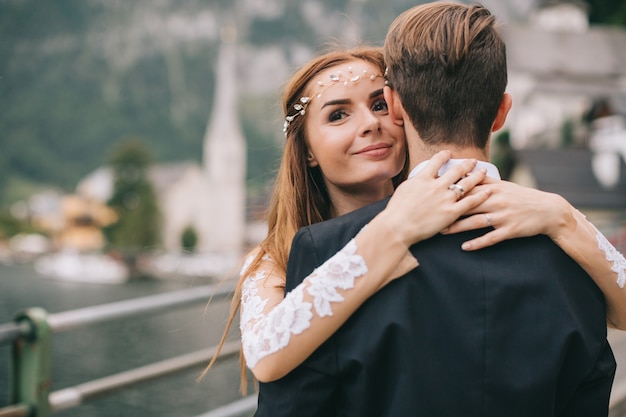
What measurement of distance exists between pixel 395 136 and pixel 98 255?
308 feet

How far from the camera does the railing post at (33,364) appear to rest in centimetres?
295

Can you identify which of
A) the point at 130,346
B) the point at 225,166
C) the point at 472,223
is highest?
the point at 472,223

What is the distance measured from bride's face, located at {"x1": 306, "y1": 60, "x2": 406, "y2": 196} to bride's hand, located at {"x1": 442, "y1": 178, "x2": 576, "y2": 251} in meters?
0.49

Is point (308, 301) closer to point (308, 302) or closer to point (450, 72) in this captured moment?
point (308, 302)

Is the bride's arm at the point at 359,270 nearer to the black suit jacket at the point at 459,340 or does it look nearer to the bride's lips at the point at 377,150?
the black suit jacket at the point at 459,340

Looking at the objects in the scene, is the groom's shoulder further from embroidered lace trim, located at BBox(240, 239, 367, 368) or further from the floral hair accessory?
the floral hair accessory

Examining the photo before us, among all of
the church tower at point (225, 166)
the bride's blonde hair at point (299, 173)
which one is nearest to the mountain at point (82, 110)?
the church tower at point (225, 166)

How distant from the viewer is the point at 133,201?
8875cm

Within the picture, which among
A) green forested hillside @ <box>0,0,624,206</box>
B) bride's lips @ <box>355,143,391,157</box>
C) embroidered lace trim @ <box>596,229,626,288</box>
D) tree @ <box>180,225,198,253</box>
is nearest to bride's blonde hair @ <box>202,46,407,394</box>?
bride's lips @ <box>355,143,391,157</box>

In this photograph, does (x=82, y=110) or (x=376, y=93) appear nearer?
(x=376, y=93)

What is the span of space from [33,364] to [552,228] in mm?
2321

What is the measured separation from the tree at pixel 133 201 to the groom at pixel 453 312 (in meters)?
86.8

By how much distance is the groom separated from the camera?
1.47m

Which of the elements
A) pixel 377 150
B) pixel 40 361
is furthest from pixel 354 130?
pixel 40 361
